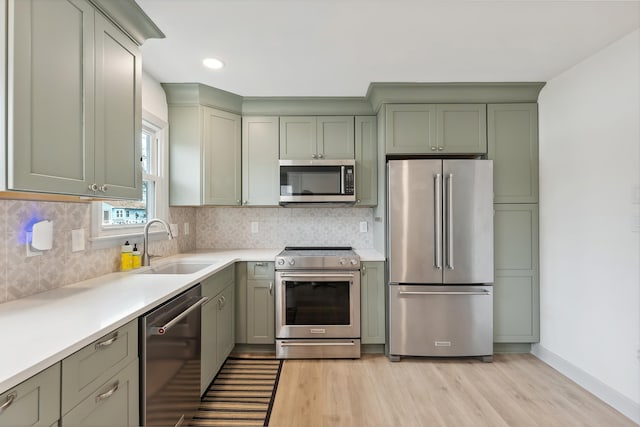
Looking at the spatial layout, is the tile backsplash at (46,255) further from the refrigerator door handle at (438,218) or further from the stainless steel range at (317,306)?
the refrigerator door handle at (438,218)

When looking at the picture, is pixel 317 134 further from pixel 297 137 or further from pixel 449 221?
pixel 449 221

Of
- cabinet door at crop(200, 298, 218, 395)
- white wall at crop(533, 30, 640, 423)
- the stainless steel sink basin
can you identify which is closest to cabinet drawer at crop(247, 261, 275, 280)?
the stainless steel sink basin

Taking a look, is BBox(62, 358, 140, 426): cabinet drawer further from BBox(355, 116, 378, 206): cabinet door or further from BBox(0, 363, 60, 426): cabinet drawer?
BBox(355, 116, 378, 206): cabinet door

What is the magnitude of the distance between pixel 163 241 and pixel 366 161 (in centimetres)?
203

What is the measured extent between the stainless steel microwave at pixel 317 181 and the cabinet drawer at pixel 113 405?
185 cm

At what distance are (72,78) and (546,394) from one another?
132 inches

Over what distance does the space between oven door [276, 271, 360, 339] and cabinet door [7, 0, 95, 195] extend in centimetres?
171

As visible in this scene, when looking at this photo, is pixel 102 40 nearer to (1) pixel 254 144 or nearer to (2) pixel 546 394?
(1) pixel 254 144

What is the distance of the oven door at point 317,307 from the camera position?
103 inches

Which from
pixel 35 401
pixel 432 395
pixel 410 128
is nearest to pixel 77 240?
pixel 35 401

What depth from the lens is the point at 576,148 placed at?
227 cm

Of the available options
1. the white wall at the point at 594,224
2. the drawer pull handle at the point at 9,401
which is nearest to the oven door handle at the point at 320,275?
the white wall at the point at 594,224

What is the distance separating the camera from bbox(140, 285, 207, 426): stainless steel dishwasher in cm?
132

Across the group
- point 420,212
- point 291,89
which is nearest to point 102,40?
point 291,89
